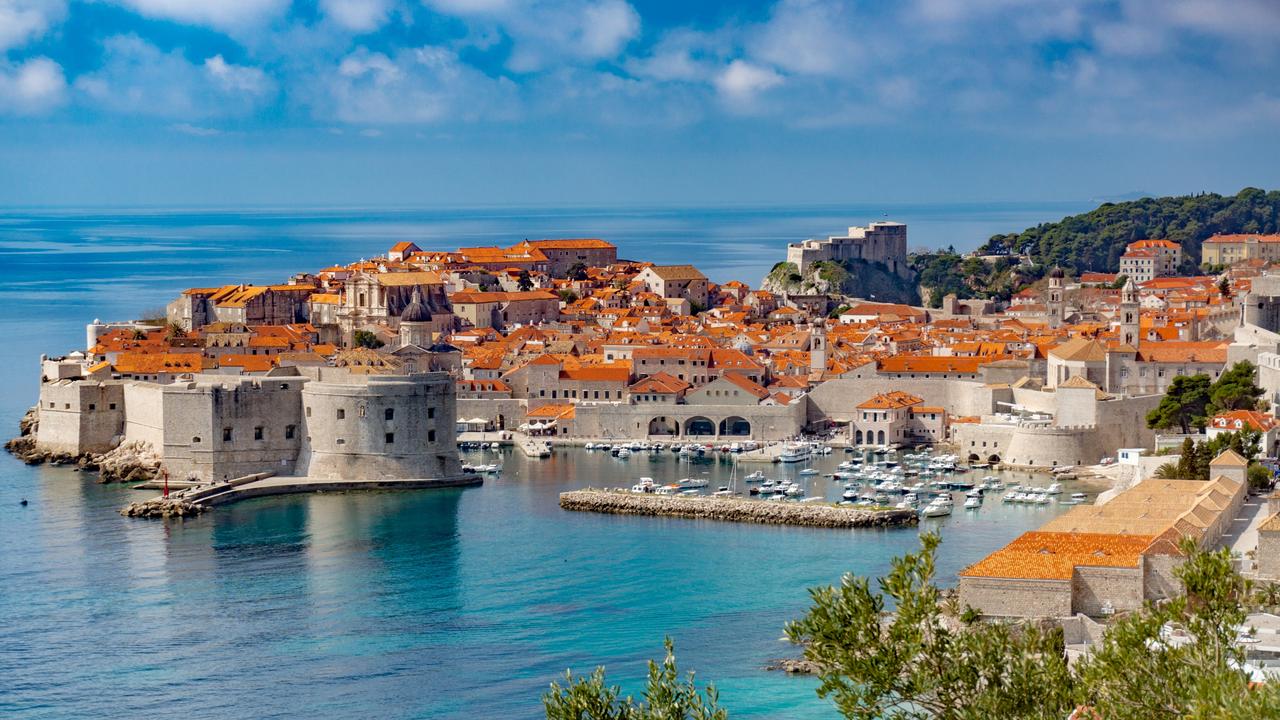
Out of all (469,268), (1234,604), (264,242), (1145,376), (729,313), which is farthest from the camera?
(264,242)

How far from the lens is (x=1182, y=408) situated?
30.6m

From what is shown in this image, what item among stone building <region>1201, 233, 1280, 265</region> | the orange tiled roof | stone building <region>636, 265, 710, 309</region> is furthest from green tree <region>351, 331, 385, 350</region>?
stone building <region>1201, 233, 1280, 265</region>

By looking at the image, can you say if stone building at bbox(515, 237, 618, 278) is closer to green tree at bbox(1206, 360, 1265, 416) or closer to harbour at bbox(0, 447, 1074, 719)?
green tree at bbox(1206, 360, 1265, 416)

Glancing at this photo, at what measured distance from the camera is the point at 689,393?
36.1 m

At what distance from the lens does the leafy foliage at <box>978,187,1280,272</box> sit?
66688 mm

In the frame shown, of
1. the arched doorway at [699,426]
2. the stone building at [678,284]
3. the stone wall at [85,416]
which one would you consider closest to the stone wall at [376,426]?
the stone wall at [85,416]

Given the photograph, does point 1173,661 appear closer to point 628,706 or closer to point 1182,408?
point 628,706

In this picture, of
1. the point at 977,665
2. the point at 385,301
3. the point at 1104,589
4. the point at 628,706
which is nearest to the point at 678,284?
the point at 385,301

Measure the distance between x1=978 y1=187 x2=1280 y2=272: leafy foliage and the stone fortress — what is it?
130 feet

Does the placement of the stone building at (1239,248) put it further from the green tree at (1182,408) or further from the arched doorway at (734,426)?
the green tree at (1182,408)

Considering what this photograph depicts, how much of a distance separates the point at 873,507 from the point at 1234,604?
1608 cm

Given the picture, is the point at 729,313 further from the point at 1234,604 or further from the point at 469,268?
the point at 1234,604

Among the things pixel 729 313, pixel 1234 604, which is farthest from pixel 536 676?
pixel 729 313

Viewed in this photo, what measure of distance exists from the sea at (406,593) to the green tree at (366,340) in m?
10.5
